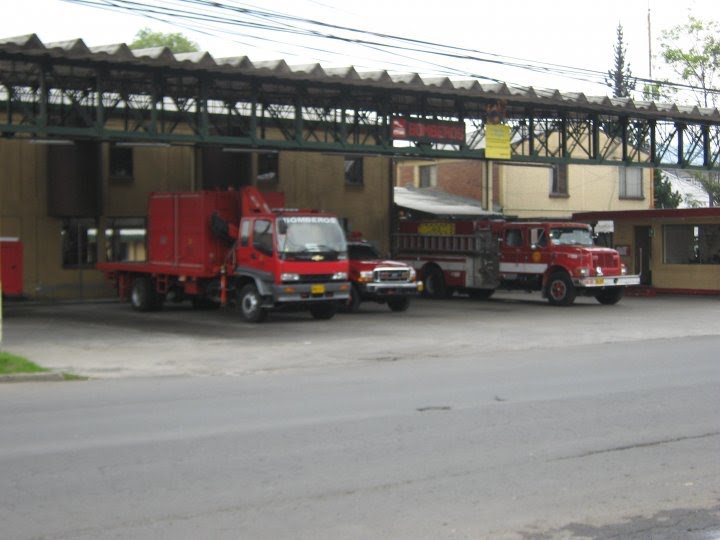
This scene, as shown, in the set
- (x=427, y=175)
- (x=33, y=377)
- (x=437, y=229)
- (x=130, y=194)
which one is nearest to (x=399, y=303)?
(x=437, y=229)

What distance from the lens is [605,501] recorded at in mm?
7293

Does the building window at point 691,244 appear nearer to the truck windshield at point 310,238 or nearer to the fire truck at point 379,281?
the fire truck at point 379,281

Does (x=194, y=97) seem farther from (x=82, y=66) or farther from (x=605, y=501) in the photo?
(x=605, y=501)

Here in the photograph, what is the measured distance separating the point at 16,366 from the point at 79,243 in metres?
18.6

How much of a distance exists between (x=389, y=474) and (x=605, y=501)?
1686 mm

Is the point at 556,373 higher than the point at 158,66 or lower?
lower

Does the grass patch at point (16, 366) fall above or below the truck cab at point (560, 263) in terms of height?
below

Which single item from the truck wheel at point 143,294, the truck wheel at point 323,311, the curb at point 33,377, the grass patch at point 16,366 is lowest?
the curb at point 33,377

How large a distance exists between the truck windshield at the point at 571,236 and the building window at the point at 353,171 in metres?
9.79

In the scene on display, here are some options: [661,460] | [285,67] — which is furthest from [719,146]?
[661,460]

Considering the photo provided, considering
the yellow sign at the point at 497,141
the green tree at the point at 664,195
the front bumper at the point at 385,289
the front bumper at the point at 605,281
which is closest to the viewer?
the front bumper at the point at 385,289

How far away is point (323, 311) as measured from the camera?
25797 mm

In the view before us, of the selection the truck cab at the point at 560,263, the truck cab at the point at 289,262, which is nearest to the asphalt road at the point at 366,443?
the truck cab at the point at 289,262

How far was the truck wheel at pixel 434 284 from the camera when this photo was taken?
111 ft
